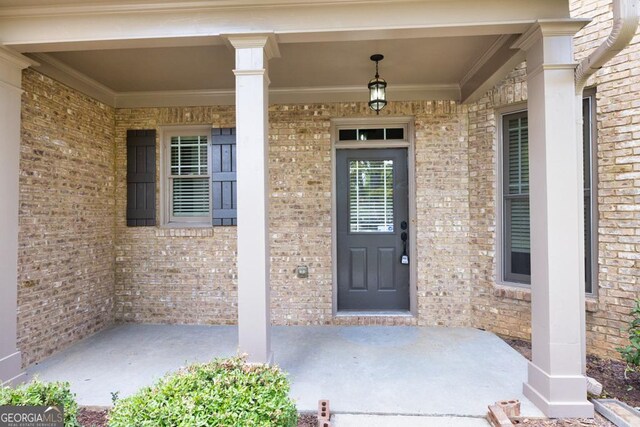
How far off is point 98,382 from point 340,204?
3.09m

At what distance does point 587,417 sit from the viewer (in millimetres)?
2484

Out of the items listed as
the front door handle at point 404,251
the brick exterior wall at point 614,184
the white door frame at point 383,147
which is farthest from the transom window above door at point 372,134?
the brick exterior wall at point 614,184

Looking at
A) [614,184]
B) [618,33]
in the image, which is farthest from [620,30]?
[614,184]

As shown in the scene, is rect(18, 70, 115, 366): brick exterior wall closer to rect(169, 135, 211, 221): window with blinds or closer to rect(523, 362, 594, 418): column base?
rect(169, 135, 211, 221): window with blinds

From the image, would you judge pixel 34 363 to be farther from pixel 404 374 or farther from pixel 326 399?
pixel 404 374

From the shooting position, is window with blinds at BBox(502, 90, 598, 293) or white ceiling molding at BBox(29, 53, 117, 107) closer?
white ceiling molding at BBox(29, 53, 117, 107)

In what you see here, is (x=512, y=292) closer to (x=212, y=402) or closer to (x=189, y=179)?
(x=212, y=402)

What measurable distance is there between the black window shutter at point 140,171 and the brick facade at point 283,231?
12cm

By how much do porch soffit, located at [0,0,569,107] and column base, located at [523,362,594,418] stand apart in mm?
2570

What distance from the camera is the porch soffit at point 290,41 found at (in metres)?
2.71

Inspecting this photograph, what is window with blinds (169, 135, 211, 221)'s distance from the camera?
475cm

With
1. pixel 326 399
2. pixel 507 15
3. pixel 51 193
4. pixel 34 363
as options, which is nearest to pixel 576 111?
pixel 507 15

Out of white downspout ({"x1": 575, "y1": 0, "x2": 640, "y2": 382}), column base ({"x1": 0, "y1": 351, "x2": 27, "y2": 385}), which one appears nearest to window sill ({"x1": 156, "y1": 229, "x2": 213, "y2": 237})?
column base ({"x1": 0, "y1": 351, "x2": 27, "y2": 385})

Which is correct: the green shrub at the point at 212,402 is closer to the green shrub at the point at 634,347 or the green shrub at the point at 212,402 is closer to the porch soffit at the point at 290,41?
the porch soffit at the point at 290,41
